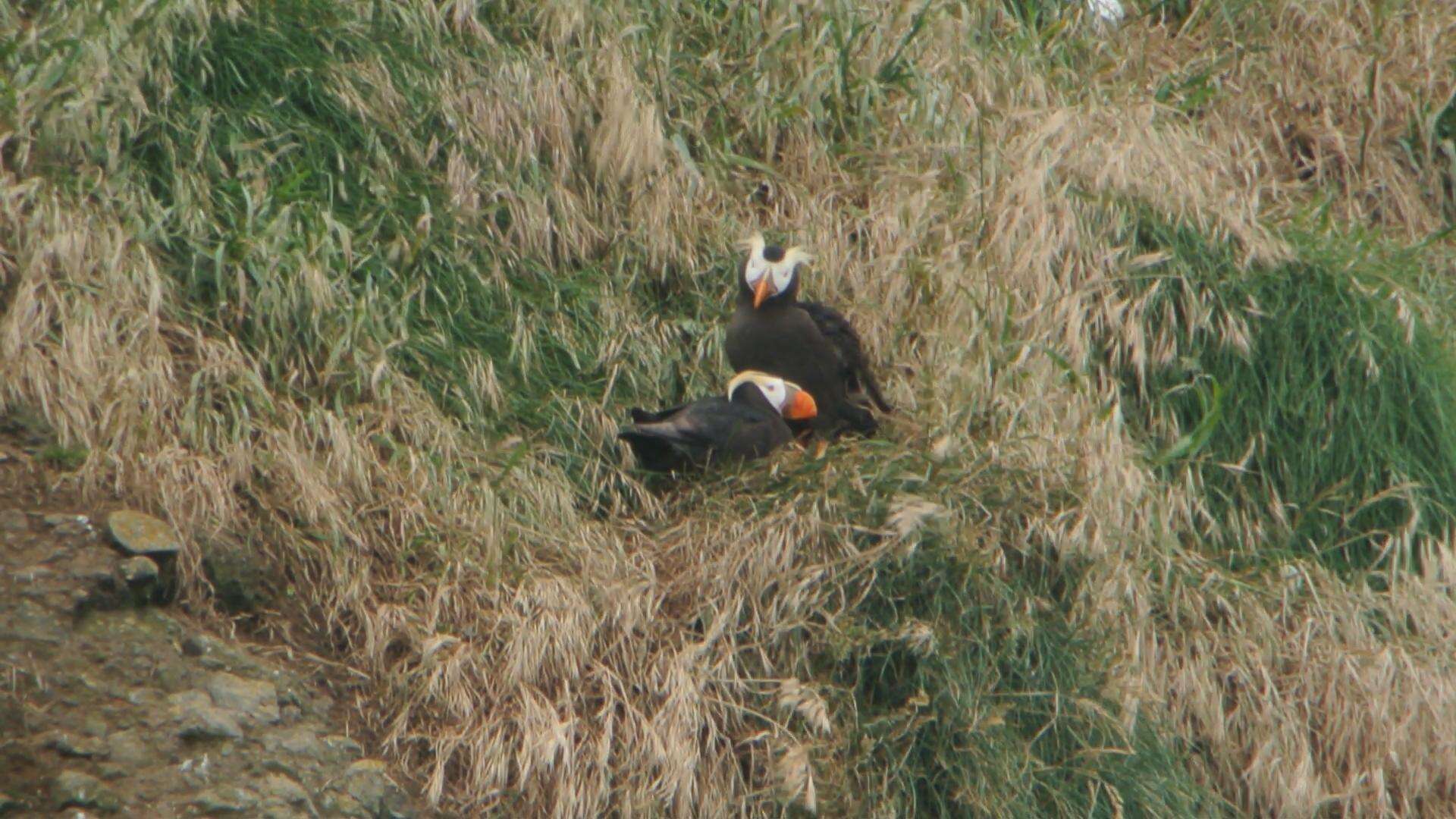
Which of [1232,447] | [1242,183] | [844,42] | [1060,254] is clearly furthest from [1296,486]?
[844,42]

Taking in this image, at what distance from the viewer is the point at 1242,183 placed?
5.35m

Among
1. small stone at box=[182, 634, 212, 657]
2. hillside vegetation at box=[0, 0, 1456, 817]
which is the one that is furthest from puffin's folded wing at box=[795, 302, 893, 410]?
small stone at box=[182, 634, 212, 657]

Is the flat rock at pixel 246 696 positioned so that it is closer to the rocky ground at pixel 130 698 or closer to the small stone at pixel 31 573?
the rocky ground at pixel 130 698

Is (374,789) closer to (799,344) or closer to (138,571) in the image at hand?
(138,571)

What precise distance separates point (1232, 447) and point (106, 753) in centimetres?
284

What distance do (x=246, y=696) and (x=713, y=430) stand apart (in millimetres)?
1289

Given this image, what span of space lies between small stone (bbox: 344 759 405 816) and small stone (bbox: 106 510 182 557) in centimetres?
58

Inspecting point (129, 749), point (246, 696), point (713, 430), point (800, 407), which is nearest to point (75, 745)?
point (129, 749)

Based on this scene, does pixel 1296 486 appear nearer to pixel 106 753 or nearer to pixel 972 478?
pixel 972 478

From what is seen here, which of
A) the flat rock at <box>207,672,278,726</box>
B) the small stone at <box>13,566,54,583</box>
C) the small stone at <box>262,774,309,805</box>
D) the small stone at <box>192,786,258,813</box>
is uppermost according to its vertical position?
the small stone at <box>13,566,54,583</box>

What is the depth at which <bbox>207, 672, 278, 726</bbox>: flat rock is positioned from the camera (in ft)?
Answer: 10.8

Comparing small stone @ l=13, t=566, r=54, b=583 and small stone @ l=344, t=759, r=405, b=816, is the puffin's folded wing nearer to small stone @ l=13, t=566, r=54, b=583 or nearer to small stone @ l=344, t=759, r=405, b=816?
small stone @ l=344, t=759, r=405, b=816

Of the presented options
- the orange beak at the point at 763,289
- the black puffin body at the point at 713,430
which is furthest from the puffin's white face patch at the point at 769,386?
the orange beak at the point at 763,289

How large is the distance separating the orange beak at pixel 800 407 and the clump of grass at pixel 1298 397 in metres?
0.85
